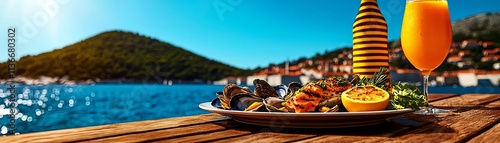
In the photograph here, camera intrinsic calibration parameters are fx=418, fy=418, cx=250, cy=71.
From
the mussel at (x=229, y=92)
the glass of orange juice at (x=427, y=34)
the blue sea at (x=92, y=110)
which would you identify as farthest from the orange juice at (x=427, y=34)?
the blue sea at (x=92, y=110)

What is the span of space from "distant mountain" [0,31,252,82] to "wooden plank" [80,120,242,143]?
4599cm

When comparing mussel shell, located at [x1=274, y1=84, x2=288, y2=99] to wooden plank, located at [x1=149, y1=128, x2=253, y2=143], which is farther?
mussel shell, located at [x1=274, y1=84, x2=288, y2=99]

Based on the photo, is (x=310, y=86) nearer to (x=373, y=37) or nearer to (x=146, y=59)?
(x=373, y=37)

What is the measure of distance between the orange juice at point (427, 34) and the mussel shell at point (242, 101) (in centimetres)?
82

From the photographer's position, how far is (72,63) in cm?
4984

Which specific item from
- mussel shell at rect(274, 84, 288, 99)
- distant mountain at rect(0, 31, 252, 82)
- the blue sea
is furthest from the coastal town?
mussel shell at rect(274, 84, 288, 99)

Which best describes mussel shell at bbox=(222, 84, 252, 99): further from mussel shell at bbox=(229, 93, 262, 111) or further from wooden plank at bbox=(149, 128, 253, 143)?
wooden plank at bbox=(149, 128, 253, 143)

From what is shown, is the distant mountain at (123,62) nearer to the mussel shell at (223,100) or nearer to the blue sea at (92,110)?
the blue sea at (92,110)

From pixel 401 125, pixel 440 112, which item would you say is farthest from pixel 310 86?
pixel 440 112

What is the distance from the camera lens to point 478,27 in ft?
204

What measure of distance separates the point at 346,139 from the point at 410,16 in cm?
102

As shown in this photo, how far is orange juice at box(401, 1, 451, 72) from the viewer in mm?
1667

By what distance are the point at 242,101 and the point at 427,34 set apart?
886 mm

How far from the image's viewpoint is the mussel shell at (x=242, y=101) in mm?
1225
